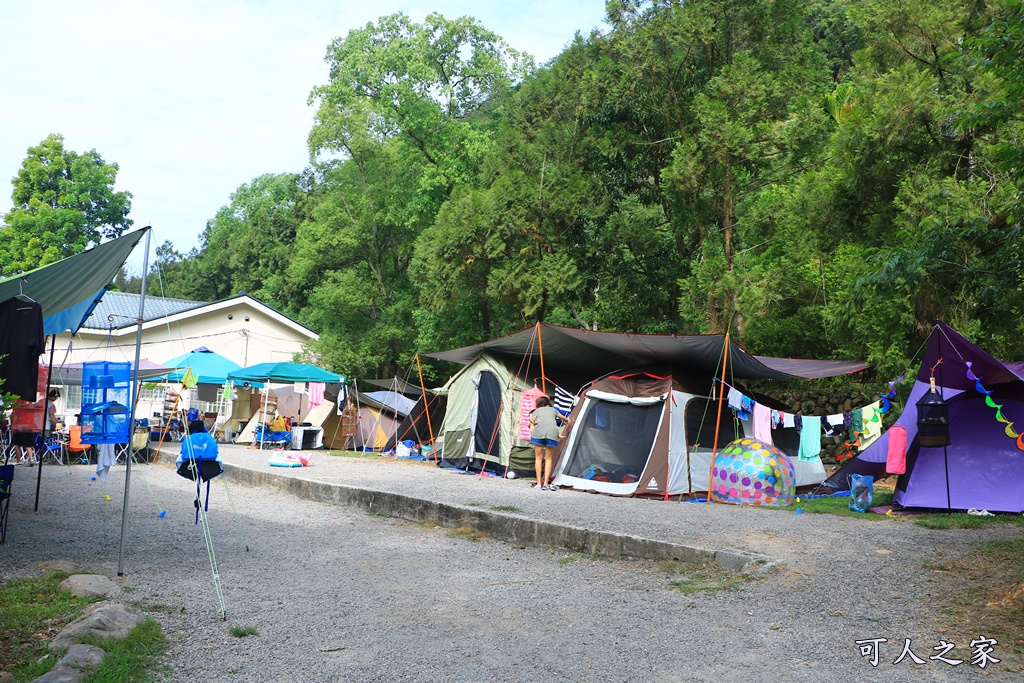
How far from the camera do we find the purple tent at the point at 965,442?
875 cm

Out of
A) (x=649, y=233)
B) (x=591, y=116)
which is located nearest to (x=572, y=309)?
(x=649, y=233)

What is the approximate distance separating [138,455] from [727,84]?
15.0 m

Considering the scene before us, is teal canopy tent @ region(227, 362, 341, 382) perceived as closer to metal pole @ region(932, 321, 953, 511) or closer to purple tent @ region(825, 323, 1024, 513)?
purple tent @ region(825, 323, 1024, 513)

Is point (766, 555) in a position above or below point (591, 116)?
below

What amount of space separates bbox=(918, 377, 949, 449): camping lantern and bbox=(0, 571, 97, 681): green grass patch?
8113mm

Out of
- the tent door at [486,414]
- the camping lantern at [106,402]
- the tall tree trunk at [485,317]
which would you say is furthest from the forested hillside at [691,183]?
the camping lantern at [106,402]

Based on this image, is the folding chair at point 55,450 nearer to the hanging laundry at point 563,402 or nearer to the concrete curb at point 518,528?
the concrete curb at point 518,528

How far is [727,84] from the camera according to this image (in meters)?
17.4

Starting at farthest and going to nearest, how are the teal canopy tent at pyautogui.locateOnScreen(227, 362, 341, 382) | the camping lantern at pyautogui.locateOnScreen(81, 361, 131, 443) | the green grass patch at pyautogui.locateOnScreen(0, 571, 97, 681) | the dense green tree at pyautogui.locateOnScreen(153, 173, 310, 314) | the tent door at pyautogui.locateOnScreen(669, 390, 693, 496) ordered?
the dense green tree at pyautogui.locateOnScreen(153, 173, 310, 314), the teal canopy tent at pyautogui.locateOnScreen(227, 362, 341, 382), the tent door at pyautogui.locateOnScreen(669, 390, 693, 496), the camping lantern at pyautogui.locateOnScreen(81, 361, 131, 443), the green grass patch at pyautogui.locateOnScreen(0, 571, 97, 681)

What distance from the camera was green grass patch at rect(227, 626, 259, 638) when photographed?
4.51m

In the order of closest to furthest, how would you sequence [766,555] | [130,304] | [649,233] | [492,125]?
[766,555] → [649,233] → [492,125] → [130,304]

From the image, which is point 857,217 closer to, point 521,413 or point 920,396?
point 920,396

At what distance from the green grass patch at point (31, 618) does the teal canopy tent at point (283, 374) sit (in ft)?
45.4

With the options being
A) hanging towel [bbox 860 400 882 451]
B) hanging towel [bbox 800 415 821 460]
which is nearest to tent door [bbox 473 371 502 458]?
hanging towel [bbox 800 415 821 460]
